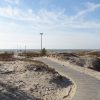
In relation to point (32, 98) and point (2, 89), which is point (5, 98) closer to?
point (2, 89)

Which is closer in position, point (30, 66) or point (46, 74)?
point (46, 74)

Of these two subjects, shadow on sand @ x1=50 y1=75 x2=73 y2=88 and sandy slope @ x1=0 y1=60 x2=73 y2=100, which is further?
shadow on sand @ x1=50 y1=75 x2=73 y2=88

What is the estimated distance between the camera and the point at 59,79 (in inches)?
802

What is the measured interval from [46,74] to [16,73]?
2.60 meters

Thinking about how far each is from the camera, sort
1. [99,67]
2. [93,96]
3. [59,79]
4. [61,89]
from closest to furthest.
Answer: [93,96] → [61,89] → [59,79] → [99,67]

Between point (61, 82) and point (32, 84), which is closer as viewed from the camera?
point (32, 84)

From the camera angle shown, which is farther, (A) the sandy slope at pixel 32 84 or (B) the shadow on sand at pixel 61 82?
(B) the shadow on sand at pixel 61 82

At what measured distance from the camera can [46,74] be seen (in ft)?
71.0

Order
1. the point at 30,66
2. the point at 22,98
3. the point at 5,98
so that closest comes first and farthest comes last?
the point at 5,98
the point at 22,98
the point at 30,66

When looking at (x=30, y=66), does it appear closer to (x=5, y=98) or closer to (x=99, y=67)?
(x=5, y=98)

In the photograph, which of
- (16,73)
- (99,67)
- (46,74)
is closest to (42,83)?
(46,74)

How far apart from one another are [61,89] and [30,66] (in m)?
7.44

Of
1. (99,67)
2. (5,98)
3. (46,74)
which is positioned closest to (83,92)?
(5,98)

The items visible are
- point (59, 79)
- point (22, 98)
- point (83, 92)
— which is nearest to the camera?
point (22, 98)
